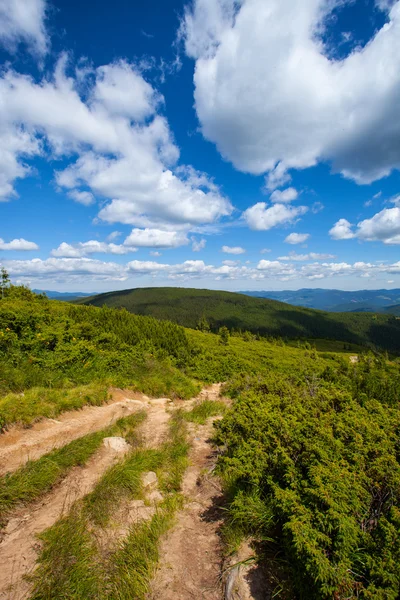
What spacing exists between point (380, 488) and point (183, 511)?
373 centimetres

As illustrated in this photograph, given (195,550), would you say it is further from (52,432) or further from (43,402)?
(43,402)

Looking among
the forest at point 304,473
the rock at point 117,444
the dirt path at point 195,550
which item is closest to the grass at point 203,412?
the forest at point 304,473

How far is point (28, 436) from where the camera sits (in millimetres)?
7340

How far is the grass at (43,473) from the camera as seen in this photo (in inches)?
198

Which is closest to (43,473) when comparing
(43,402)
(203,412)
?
(43,402)

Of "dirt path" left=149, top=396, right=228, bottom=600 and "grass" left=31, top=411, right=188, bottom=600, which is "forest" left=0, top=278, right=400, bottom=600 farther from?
"grass" left=31, top=411, right=188, bottom=600

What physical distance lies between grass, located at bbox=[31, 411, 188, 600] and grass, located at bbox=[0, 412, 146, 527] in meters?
1.01

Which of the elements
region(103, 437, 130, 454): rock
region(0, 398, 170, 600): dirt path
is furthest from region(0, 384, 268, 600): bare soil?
region(103, 437, 130, 454): rock

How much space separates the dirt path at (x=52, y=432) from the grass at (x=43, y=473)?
40 centimetres

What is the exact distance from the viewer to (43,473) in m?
5.68

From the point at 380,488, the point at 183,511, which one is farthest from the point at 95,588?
the point at 380,488

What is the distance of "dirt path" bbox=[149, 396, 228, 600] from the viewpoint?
3717 millimetres

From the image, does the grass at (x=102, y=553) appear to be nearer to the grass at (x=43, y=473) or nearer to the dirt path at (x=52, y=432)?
Answer: the grass at (x=43, y=473)

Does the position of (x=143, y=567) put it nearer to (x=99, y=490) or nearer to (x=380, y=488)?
(x=99, y=490)
